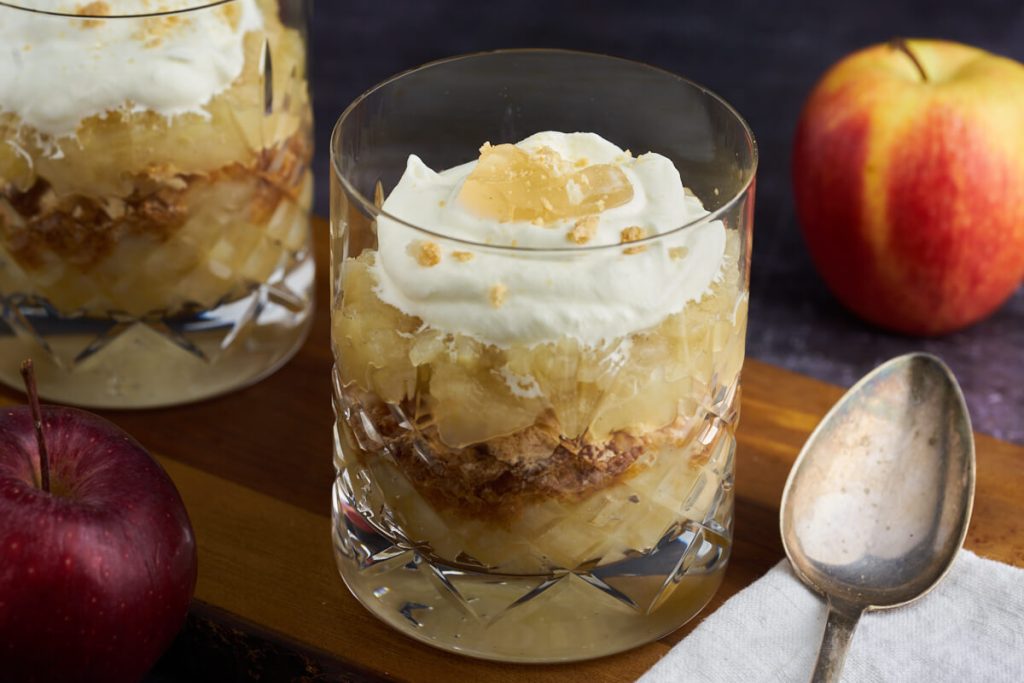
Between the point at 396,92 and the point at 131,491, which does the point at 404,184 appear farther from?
the point at 131,491

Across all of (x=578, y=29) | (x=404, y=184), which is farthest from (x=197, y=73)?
(x=578, y=29)

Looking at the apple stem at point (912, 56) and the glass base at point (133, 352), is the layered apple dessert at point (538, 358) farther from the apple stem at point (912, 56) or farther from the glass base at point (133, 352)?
the apple stem at point (912, 56)

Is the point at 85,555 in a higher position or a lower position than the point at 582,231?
lower

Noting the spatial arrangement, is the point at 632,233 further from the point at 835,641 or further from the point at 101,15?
the point at 101,15

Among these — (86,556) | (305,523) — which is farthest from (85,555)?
(305,523)

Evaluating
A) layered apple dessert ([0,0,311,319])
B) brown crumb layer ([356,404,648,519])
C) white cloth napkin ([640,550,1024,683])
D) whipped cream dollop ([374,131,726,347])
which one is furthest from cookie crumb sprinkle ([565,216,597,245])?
layered apple dessert ([0,0,311,319])

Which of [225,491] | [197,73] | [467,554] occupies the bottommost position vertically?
[225,491]

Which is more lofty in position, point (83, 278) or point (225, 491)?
point (83, 278)
